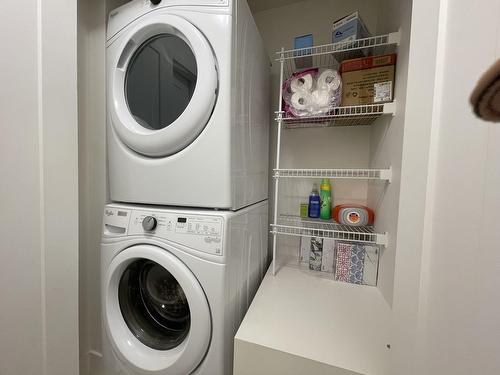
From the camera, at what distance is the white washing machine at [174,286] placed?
2.69 feet

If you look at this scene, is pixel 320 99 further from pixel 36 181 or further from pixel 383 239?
pixel 36 181

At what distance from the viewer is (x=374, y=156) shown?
4.17 feet

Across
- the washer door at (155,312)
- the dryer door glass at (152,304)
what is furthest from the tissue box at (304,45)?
the dryer door glass at (152,304)

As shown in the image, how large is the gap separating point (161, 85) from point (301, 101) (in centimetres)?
73

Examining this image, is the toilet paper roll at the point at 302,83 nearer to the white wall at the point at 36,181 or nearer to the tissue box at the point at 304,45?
the tissue box at the point at 304,45

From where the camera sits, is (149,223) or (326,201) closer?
(149,223)

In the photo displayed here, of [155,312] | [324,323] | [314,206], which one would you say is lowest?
[155,312]

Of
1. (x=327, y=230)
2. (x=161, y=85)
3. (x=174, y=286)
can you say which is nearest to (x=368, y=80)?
(x=327, y=230)

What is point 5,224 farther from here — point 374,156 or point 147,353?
point 374,156

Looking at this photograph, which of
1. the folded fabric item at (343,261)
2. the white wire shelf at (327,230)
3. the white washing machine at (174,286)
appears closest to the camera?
the white washing machine at (174,286)

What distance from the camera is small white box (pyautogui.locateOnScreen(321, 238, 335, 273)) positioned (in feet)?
4.30

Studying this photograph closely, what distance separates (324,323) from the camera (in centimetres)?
85

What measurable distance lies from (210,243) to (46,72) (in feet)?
2.91

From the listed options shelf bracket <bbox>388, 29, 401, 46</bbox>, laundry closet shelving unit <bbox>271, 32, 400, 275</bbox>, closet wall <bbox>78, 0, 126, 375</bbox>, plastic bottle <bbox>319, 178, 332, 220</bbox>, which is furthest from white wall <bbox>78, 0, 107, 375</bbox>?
shelf bracket <bbox>388, 29, 401, 46</bbox>
